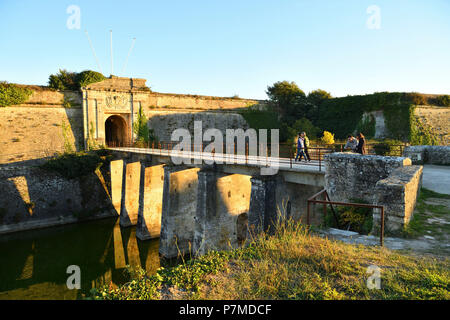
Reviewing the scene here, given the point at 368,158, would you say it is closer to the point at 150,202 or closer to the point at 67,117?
the point at 150,202

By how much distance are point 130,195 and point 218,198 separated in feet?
28.9

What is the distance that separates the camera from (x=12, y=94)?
782 inches

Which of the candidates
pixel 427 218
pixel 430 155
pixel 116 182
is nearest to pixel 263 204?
pixel 427 218

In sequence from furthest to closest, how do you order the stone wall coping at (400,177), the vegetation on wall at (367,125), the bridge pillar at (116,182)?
the vegetation on wall at (367,125), the bridge pillar at (116,182), the stone wall coping at (400,177)

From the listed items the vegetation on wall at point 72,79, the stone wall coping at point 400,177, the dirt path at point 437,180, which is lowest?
the dirt path at point 437,180

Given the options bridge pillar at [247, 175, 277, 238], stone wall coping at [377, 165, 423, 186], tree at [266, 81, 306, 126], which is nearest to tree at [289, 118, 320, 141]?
tree at [266, 81, 306, 126]

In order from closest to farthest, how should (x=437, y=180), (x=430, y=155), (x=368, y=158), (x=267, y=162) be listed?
(x=368, y=158) < (x=437, y=180) < (x=267, y=162) < (x=430, y=155)

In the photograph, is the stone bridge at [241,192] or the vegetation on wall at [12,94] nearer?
the stone bridge at [241,192]

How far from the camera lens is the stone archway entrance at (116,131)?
2533 cm

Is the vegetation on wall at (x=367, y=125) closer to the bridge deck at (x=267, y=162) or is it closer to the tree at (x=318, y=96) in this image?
the tree at (x=318, y=96)

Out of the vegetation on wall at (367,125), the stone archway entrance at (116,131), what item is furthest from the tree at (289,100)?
the stone archway entrance at (116,131)

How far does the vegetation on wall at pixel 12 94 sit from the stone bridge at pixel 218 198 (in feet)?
36.0

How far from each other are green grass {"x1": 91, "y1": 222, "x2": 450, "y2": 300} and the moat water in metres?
7.19
